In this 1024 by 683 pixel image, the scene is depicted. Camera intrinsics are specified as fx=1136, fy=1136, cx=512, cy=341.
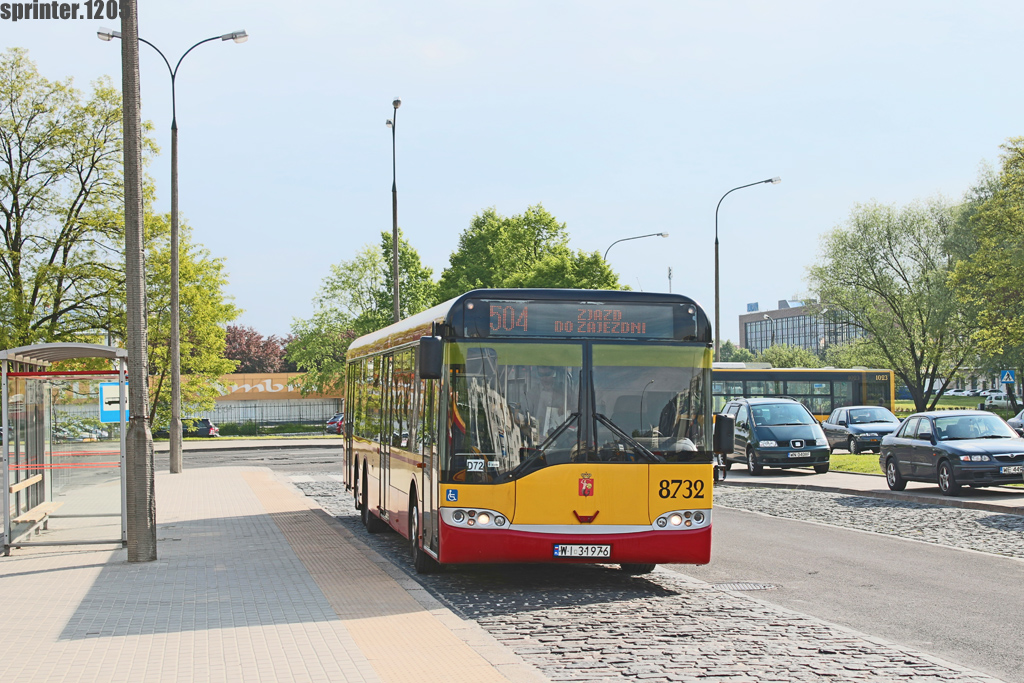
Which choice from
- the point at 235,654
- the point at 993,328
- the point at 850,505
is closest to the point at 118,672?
the point at 235,654

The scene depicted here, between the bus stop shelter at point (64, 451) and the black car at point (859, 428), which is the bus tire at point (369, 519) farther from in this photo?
the black car at point (859, 428)

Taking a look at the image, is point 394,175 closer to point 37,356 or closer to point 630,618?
point 37,356

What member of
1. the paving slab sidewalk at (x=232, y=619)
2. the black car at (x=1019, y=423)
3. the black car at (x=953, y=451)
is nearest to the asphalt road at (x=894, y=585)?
the paving slab sidewalk at (x=232, y=619)

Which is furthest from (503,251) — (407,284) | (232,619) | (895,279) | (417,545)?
(232,619)

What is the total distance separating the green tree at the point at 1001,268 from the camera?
125 feet

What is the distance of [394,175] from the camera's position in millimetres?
38500

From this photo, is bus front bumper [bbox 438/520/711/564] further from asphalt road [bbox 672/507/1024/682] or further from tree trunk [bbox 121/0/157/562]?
tree trunk [bbox 121/0/157/562]

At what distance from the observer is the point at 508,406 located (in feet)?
33.9

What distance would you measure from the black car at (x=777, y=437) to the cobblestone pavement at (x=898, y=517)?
5.03 meters

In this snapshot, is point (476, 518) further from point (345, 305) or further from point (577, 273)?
point (345, 305)

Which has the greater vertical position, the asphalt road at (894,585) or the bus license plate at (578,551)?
the bus license plate at (578,551)

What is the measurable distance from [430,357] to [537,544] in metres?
1.93

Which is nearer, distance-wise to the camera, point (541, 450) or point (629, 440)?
point (541, 450)

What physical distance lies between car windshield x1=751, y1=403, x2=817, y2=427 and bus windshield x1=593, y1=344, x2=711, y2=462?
1987 cm
